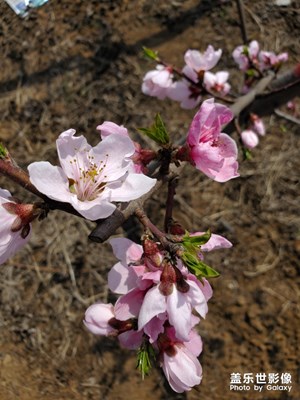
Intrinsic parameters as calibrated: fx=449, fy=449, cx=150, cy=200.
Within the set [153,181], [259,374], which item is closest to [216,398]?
[259,374]

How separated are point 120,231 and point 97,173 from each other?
2.02 meters

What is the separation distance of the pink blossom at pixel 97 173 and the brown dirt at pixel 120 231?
1.65m

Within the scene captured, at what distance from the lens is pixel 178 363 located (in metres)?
1.30

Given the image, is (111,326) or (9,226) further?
(111,326)

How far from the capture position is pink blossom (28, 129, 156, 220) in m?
1.10

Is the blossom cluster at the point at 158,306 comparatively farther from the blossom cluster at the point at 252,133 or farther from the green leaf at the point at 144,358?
the blossom cluster at the point at 252,133

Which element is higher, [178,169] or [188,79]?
[178,169]

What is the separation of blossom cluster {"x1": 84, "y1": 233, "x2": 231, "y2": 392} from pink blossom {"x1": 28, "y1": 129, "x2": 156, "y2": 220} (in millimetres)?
145

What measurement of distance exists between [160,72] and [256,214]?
5.34 ft

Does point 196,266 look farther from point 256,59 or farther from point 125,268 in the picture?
point 256,59

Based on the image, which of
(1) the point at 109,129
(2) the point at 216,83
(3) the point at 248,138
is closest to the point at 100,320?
(1) the point at 109,129

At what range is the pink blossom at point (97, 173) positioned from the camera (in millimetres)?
1104

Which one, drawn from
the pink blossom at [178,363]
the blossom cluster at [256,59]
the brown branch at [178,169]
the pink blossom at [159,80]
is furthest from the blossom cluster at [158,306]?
the blossom cluster at [256,59]

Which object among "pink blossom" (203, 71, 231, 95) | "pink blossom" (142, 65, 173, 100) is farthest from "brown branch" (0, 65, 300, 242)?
"pink blossom" (142, 65, 173, 100)
